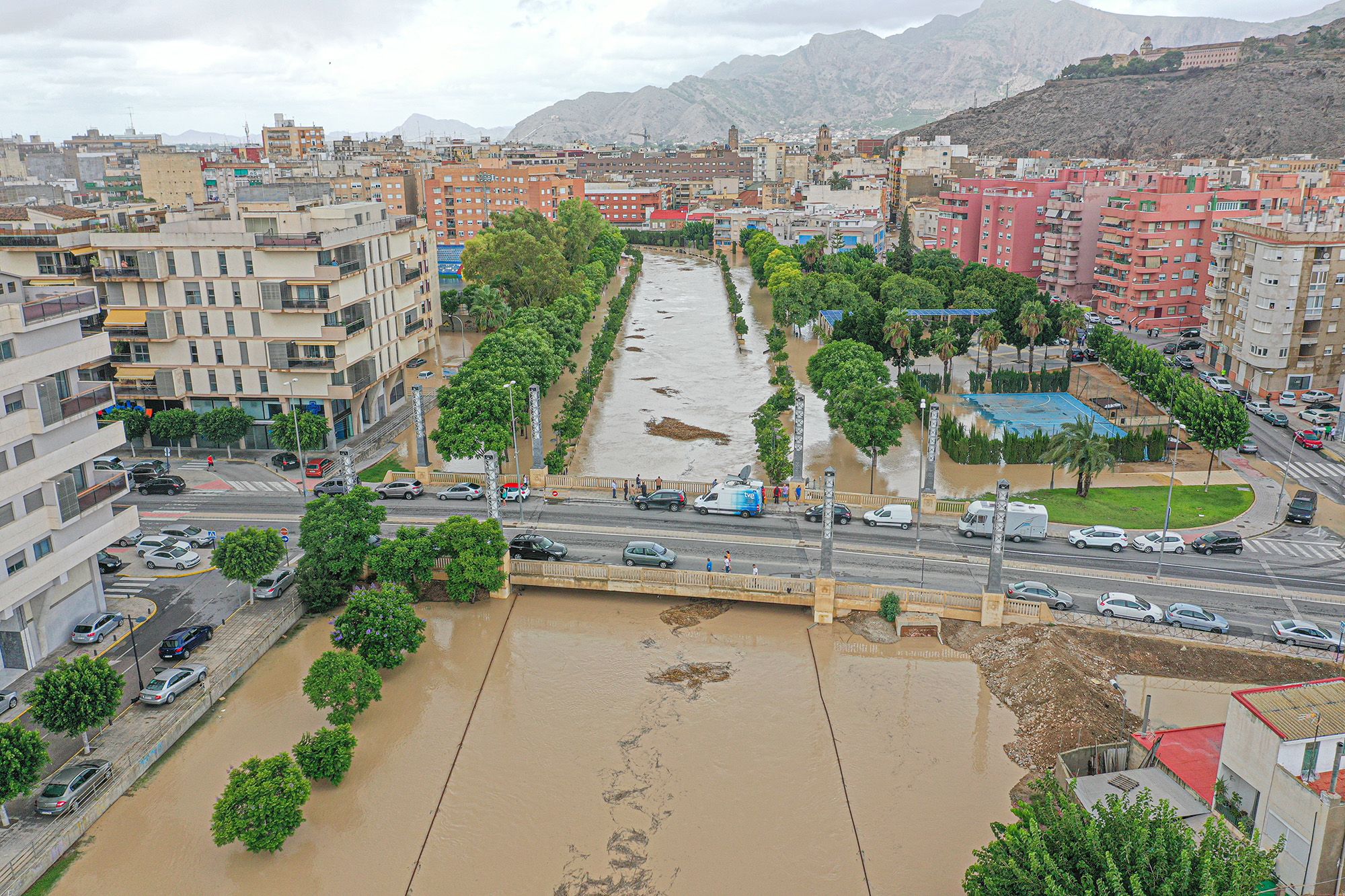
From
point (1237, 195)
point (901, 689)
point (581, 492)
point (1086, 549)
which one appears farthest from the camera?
point (1237, 195)

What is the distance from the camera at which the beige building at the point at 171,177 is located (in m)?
166

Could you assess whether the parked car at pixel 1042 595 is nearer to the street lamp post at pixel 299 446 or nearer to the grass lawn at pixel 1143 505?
the grass lawn at pixel 1143 505

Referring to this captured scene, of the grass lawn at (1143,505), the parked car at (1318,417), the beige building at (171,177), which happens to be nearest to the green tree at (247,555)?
the grass lawn at (1143,505)

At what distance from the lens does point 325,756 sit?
99.5 feet

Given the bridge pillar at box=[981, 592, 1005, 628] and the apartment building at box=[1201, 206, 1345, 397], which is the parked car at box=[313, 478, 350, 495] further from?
the apartment building at box=[1201, 206, 1345, 397]

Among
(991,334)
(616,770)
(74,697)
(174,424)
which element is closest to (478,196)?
(991,334)

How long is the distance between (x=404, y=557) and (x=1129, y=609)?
31086 millimetres

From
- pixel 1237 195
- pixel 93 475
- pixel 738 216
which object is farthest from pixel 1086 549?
pixel 738 216

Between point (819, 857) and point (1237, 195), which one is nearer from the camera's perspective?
point (819, 857)

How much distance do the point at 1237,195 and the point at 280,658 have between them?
3827 inches

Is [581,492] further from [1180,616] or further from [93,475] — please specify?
[1180,616]

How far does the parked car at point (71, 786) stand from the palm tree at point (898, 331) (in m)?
62.3

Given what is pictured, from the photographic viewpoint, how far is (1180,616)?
3866cm

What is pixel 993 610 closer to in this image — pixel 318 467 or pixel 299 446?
pixel 299 446
